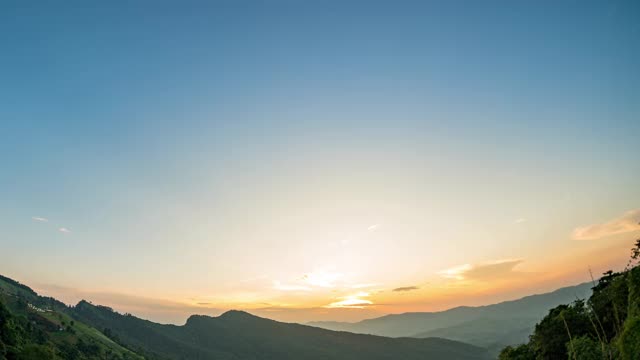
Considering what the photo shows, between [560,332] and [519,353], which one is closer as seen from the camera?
[560,332]

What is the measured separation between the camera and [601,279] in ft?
222

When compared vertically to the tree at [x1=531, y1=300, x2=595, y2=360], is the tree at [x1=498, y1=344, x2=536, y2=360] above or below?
below

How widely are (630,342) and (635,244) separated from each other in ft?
125

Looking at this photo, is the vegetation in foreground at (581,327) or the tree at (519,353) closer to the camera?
the vegetation in foreground at (581,327)

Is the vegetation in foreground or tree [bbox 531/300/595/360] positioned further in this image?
tree [bbox 531/300/595/360]

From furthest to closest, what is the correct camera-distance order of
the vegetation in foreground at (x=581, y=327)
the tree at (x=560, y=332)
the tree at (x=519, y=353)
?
the tree at (x=519, y=353), the tree at (x=560, y=332), the vegetation in foreground at (x=581, y=327)

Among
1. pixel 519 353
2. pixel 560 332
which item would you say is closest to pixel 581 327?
pixel 560 332

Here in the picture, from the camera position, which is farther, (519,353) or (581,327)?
(519,353)

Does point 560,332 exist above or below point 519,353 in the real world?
above

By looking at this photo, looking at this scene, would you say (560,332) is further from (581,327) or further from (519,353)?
(519,353)

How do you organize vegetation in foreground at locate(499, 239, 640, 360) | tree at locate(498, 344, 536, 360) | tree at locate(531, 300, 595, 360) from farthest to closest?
tree at locate(498, 344, 536, 360), tree at locate(531, 300, 595, 360), vegetation in foreground at locate(499, 239, 640, 360)

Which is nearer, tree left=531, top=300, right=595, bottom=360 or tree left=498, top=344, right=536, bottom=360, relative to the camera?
tree left=531, top=300, right=595, bottom=360

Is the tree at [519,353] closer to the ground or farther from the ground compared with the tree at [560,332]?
closer to the ground

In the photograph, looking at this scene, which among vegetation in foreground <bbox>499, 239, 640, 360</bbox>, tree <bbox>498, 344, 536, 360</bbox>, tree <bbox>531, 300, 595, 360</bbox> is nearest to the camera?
vegetation in foreground <bbox>499, 239, 640, 360</bbox>
